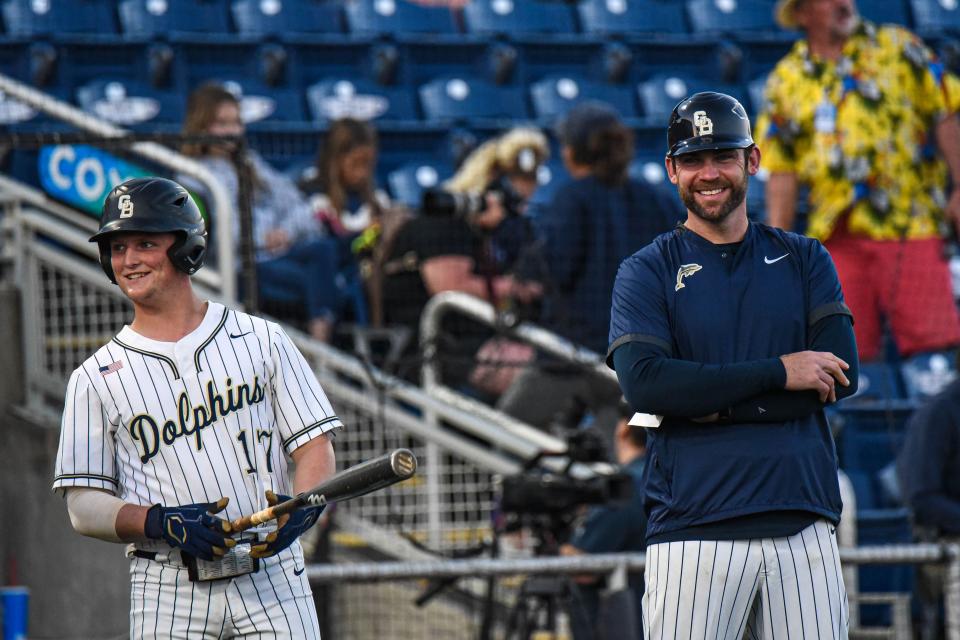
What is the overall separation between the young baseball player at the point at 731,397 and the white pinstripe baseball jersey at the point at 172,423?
2.60ft

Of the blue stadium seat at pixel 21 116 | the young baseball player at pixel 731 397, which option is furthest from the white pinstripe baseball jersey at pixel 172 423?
the blue stadium seat at pixel 21 116

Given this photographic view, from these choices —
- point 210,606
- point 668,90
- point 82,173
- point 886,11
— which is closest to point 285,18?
point 668,90

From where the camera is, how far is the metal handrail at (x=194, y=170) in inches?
246

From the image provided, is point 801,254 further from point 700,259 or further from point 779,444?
point 779,444

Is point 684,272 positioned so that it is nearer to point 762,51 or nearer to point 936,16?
point 762,51

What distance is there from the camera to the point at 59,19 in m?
9.31

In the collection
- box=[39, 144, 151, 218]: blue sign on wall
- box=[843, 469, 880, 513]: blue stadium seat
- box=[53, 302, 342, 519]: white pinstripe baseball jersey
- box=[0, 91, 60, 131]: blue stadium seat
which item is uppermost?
box=[0, 91, 60, 131]: blue stadium seat

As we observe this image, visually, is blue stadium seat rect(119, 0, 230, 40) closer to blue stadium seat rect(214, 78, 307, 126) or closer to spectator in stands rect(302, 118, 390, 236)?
blue stadium seat rect(214, 78, 307, 126)

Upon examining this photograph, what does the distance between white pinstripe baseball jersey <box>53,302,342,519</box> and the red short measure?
13.4 feet

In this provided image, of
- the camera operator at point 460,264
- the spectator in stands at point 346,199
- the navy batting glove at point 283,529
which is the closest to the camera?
the navy batting glove at point 283,529

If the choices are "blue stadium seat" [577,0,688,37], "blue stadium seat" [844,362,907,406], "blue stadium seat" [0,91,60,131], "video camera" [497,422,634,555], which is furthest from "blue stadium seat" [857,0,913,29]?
"video camera" [497,422,634,555]

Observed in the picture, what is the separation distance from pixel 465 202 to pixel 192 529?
3516 millimetres

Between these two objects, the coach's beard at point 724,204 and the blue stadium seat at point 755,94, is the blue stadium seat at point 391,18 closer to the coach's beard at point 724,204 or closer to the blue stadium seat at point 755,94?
the blue stadium seat at point 755,94

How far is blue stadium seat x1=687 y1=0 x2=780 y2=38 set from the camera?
35.0ft
